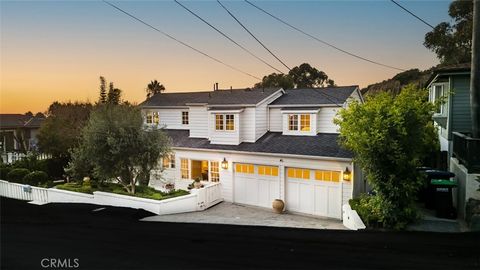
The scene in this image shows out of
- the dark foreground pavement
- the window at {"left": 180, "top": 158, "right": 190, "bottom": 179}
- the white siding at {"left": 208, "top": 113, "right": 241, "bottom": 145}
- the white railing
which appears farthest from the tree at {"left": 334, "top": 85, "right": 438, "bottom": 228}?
the white railing

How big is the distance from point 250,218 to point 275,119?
607 centimetres

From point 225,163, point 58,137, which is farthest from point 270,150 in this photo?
point 58,137

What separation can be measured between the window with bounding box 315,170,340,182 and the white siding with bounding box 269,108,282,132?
3.99 meters

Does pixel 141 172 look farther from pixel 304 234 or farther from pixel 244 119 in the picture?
pixel 304 234

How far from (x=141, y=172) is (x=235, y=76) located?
16.3 metres

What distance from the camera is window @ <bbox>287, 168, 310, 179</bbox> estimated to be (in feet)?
46.3

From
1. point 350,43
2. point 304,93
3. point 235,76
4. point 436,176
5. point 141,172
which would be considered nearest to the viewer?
point 436,176

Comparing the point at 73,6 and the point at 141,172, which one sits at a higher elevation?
the point at 73,6

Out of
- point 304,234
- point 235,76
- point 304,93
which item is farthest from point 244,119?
point 235,76

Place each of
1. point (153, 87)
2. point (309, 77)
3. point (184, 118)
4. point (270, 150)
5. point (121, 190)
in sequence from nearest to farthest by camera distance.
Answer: point (270, 150) → point (121, 190) → point (184, 118) → point (153, 87) → point (309, 77)

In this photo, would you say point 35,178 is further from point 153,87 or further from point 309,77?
point 309,77

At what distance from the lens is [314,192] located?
1394 centimetres

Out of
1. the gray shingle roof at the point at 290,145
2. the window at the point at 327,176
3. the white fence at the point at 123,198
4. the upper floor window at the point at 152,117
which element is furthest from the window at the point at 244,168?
the upper floor window at the point at 152,117

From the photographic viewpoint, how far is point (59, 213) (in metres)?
12.9
